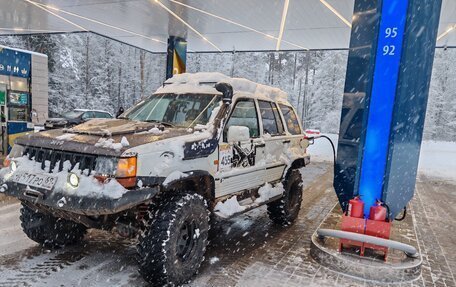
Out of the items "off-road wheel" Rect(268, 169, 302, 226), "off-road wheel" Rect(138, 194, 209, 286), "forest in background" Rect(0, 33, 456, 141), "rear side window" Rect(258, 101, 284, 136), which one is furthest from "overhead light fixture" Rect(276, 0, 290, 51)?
"forest in background" Rect(0, 33, 456, 141)

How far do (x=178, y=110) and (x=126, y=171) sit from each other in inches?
67.8

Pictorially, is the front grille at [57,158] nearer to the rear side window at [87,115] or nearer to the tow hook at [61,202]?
the tow hook at [61,202]

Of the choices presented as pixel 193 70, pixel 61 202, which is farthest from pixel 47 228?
pixel 193 70

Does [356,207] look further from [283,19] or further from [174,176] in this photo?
[283,19]

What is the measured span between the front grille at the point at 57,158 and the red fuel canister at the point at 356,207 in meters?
3.19

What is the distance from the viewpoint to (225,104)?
4.62m

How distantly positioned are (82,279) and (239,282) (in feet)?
5.44

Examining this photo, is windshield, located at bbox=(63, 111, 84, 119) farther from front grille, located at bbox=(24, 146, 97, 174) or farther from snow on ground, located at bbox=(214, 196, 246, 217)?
snow on ground, located at bbox=(214, 196, 246, 217)

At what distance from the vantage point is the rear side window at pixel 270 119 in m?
5.51

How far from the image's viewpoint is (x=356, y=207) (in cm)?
459

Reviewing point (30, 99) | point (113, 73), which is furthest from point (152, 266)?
point (113, 73)

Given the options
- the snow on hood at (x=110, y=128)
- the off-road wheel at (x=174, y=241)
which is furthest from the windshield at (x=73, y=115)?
the off-road wheel at (x=174, y=241)

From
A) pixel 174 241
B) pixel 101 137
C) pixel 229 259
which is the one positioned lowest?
pixel 229 259

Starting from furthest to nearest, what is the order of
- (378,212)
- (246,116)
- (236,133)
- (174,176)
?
(246,116) < (378,212) < (236,133) < (174,176)
